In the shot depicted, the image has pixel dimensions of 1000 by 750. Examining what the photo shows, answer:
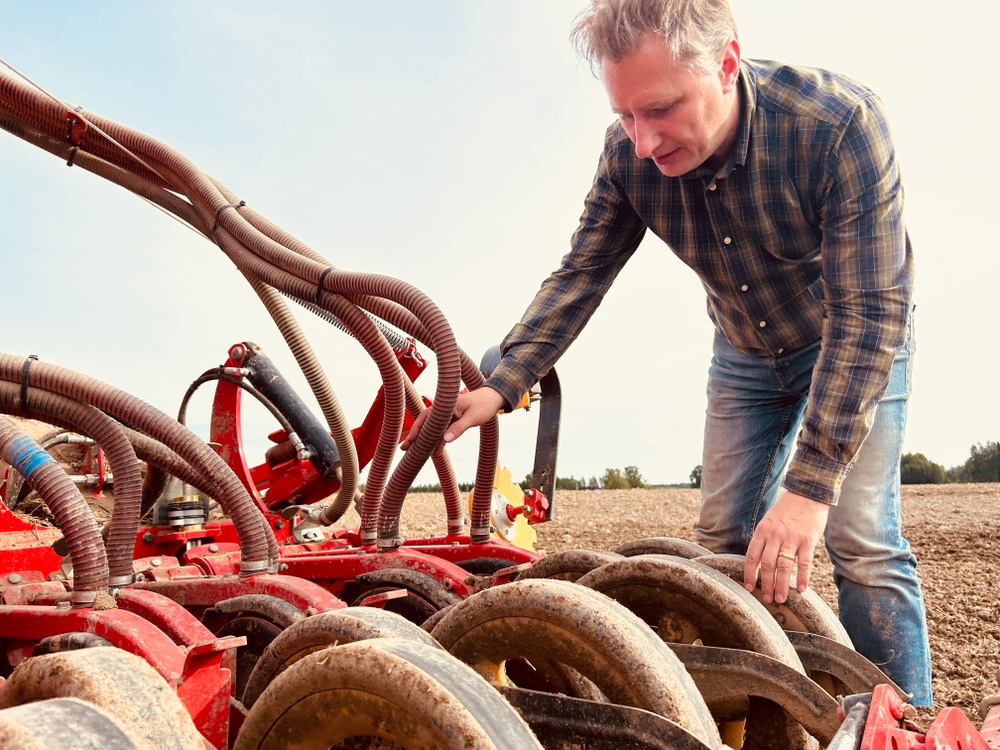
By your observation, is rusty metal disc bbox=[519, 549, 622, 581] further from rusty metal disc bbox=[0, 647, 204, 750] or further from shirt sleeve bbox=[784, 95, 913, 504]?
rusty metal disc bbox=[0, 647, 204, 750]

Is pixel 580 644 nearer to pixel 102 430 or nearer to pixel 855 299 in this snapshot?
pixel 855 299

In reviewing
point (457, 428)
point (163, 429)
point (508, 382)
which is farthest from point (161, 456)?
point (508, 382)

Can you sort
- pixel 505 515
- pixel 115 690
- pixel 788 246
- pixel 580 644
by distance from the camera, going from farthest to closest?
pixel 505 515, pixel 788 246, pixel 580 644, pixel 115 690

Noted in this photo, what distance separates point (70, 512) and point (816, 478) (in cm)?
193

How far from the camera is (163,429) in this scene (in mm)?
2570

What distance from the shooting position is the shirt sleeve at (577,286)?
2945 millimetres

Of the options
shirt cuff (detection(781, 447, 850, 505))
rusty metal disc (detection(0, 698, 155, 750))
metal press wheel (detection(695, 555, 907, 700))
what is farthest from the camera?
shirt cuff (detection(781, 447, 850, 505))

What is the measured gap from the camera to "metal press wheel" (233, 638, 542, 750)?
1203mm

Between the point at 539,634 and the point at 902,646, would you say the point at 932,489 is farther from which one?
the point at 539,634

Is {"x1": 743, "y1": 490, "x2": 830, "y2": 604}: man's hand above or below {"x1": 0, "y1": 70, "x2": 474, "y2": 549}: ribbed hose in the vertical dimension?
below

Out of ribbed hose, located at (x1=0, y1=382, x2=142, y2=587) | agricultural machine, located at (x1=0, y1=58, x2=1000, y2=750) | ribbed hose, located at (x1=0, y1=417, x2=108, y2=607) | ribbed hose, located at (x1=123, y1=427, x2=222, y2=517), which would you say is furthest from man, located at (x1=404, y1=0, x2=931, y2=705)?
ribbed hose, located at (x1=0, y1=417, x2=108, y2=607)

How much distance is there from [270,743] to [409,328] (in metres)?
1.74

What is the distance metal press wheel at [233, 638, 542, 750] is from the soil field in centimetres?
123

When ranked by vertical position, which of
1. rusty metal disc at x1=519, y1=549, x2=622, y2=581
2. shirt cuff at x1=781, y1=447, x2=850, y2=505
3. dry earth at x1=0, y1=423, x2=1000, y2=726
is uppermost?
shirt cuff at x1=781, y1=447, x2=850, y2=505
